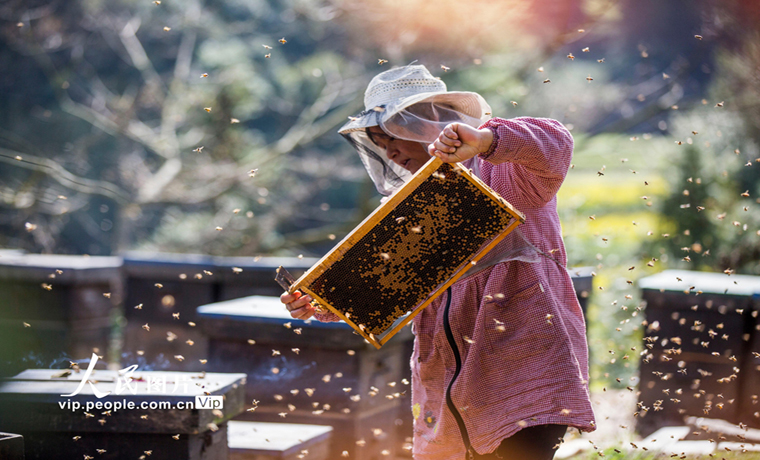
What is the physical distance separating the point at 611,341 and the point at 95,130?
296 inches

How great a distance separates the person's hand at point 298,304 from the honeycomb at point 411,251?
0.21m

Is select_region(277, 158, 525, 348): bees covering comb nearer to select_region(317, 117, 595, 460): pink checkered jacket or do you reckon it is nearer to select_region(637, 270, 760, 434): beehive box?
select_region(317, 117, 595, 460): pink checkered jacket

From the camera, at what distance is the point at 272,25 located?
10.1m

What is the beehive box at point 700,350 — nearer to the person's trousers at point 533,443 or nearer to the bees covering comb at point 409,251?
the person's trousers at point 533,443

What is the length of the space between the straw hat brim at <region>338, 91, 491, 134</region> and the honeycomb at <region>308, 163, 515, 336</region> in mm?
285

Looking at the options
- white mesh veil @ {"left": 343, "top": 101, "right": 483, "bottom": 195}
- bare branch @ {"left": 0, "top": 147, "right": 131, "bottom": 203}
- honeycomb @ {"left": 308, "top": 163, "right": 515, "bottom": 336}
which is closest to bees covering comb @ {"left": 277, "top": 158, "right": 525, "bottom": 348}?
honeycomb @ {"left": 308, "top": 163, "right": 515, "bottom": 336}

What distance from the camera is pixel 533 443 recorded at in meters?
1.68

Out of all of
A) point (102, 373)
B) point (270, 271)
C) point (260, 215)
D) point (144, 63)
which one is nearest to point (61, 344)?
point (270, 271)

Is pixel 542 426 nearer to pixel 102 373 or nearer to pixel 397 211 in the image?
pixel 397 211

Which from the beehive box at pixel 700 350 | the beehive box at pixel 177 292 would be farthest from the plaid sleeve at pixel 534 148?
the beehive box at pixel 177 292

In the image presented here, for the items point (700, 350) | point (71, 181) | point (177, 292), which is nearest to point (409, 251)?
point (700, 350)

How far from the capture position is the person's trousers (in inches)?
65.9

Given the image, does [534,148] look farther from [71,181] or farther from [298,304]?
[71,181]

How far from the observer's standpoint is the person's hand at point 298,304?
1918 millimetres
